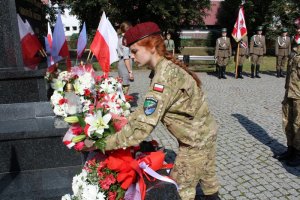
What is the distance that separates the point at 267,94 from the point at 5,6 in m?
7.93

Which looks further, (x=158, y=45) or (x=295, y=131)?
(x=295, y=131)

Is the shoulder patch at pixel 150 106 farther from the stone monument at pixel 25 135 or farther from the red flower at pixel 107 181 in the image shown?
the stone monument at pixel 25 135

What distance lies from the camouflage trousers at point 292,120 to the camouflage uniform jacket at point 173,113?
256 centimetres

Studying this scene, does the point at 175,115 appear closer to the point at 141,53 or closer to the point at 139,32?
the point at 141,53

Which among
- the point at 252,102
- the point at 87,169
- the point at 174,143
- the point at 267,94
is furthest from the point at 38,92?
the point at 267,94

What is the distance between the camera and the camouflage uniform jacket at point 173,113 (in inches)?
76.5

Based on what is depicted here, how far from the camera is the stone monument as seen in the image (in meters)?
3.63

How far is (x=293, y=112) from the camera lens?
178 inches

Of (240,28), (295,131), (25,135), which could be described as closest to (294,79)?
(295,131)

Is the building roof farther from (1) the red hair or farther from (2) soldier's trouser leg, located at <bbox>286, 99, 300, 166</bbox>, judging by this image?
(1) the red hair

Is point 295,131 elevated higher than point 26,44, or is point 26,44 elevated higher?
point 26,44

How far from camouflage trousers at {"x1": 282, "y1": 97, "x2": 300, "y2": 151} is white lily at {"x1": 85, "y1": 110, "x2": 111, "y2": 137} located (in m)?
3.26

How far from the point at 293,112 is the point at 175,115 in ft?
9.79

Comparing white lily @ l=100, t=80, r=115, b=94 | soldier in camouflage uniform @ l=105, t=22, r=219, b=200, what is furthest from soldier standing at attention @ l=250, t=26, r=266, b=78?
soldier in camouflage uniform @ l=105, t=22, r=219, b=200
